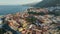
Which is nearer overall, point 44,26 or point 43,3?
point 44,26

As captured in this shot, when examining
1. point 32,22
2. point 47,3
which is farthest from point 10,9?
point 47,3

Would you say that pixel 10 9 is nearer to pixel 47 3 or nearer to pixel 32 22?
pixel 32 22

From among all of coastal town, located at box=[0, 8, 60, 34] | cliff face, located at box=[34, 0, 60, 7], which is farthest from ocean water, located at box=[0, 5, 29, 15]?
cliff face, located at box=[34, 0, 60, 7]

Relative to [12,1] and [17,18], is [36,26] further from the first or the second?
[12,1]

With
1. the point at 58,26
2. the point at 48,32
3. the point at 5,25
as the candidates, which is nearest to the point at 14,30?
the point at 5,25

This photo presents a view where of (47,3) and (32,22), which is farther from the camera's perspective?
(47,3)

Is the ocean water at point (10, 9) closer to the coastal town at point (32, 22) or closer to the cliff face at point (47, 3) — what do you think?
the coastal town at point (32, 22)

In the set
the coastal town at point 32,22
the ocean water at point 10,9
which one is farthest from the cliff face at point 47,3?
the ocean water at point 10,9

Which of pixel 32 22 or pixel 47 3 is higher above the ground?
pixel 47 3
